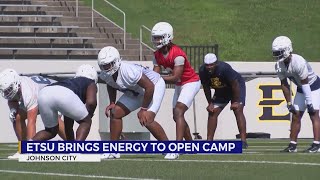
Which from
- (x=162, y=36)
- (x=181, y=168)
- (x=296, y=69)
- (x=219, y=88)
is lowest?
(x=181, y=168)

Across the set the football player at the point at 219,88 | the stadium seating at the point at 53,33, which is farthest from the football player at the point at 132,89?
the stadium seating at the point at 53,33

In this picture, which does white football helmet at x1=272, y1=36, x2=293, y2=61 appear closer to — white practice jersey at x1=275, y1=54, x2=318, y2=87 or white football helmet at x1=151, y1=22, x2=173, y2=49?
white practice jersey at x1=275, y1=54, x2=318, y2=87

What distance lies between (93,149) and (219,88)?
5.05 m

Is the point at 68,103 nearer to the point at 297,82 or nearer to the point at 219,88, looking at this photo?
the point at 297,82

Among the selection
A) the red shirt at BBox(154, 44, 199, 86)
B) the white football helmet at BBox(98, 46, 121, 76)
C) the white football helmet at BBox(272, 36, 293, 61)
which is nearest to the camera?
the white football helmet at BBox(98, 46, 121, 76)

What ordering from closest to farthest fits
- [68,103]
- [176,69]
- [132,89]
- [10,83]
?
[68,103] < [132,89] < [10,83] < [176,69]

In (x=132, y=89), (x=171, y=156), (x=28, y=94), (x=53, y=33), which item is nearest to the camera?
(x=171, y=156)

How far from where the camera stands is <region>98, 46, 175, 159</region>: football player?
509 inches

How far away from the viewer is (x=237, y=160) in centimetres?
1233

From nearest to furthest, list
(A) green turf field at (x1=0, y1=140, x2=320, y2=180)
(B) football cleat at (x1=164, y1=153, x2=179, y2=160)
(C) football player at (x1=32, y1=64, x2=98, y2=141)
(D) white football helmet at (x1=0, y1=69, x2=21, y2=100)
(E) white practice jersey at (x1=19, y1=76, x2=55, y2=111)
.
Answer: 1. (A) green turf field at (x1=0, y1=140, x2=320, y2=180)
2. (C) football player at (x1=32, y1=64, x2=98, y2=141)
3. (B) football cleat at (x1=164, y1=153, x2=179, y2=160)
4. (D) white football helmet at (x1=0, y1=69, x2=21, y2=100)
5. (E) white practice jersey at (x1=19, y1=76, x2=55, y2=111)

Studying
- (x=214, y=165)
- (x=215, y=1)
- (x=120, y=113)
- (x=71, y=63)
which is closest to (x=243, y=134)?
(x=120, y=113)

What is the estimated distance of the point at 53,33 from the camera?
90.5 ft

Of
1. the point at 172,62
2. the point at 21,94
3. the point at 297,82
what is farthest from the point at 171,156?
the point at 297,82

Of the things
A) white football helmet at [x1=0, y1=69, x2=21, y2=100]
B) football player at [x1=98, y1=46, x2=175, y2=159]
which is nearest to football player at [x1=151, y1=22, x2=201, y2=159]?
football player at [x1=98, y1=46, x2=175, y2=159]
